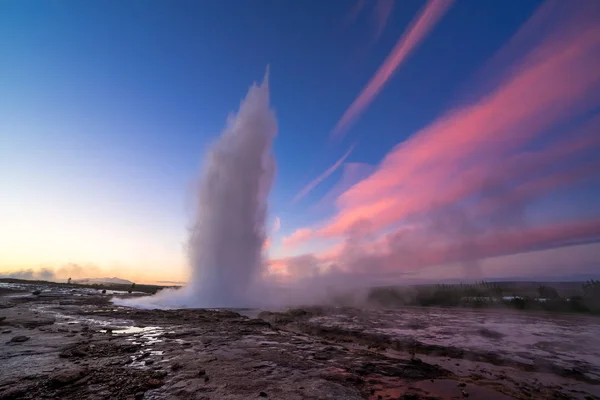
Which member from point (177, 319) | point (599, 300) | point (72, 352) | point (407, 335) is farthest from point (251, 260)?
point (599, 300)

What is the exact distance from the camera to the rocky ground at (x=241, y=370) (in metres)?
8.10

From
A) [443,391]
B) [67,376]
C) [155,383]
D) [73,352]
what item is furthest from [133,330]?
[443,391]

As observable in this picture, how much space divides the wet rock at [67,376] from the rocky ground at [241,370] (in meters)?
0.03

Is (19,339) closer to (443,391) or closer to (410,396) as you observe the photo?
(410,396)

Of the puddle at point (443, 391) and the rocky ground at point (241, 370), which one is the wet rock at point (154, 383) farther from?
the puddle at point (443, 391)

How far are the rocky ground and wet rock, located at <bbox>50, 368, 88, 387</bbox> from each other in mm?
26

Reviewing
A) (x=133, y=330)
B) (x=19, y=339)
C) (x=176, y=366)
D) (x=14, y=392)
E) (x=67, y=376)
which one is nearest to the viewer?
(x=14, y=392)

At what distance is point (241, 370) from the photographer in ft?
33.2

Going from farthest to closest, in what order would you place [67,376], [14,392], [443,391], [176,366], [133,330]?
[133,330]
[176,366]
[443,391]
[67,376]
[14,392]

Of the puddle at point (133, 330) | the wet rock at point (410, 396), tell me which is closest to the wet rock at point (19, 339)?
the puddle at point (133, 330)

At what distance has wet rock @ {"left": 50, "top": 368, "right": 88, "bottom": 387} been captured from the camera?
26.8 feet

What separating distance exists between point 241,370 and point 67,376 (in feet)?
17.7

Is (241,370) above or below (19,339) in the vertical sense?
below

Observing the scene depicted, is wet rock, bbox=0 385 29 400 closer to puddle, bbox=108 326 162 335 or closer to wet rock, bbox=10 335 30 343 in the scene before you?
wet rock, bbox=10 335 30 343
